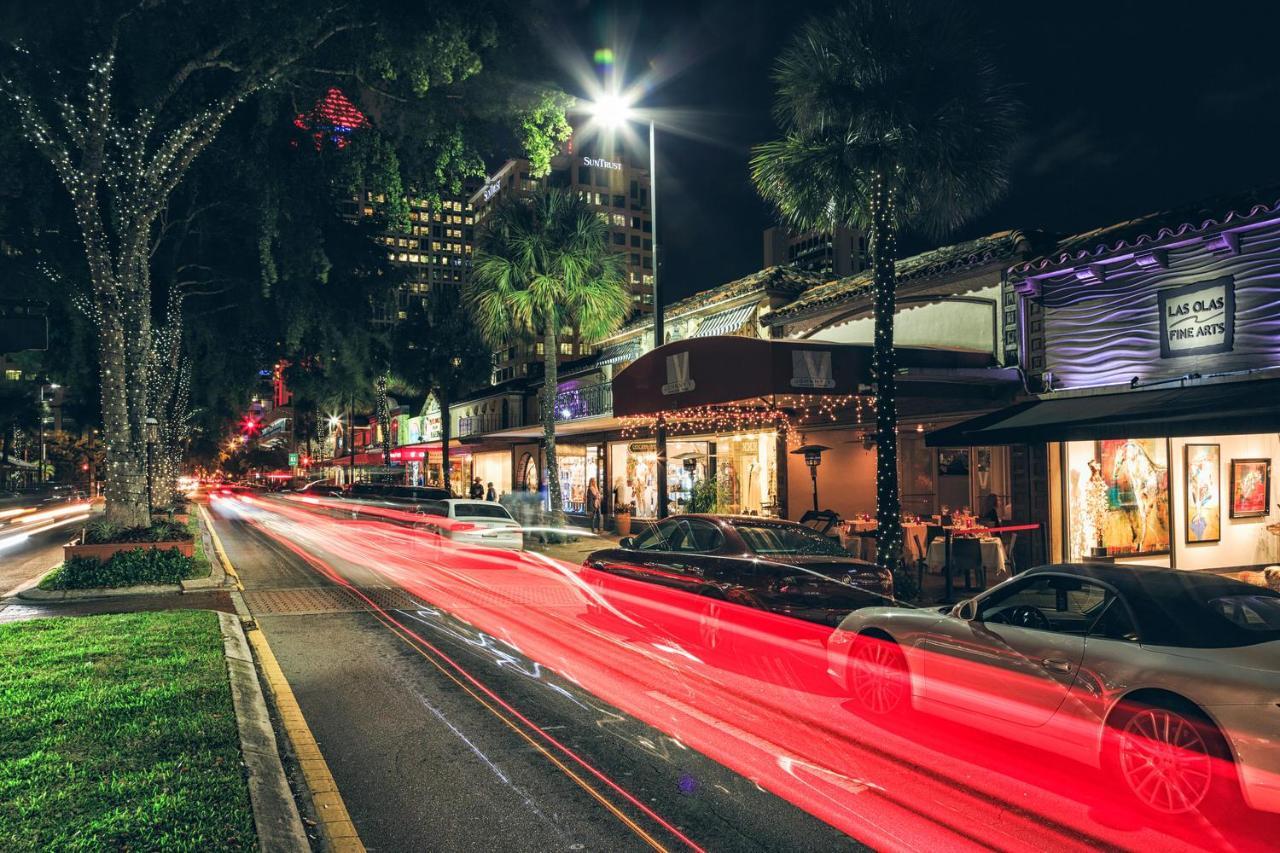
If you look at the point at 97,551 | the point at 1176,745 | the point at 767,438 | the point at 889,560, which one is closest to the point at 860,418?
the point at 767,438

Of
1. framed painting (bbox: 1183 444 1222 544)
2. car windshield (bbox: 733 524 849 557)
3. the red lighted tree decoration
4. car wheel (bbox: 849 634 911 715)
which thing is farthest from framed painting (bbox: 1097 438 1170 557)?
the red lighted tree decoration

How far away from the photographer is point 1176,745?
5078 millimetres

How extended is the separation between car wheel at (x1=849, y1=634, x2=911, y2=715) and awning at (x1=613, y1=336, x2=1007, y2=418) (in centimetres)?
728

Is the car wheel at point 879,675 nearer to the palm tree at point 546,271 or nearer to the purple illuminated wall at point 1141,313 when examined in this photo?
the purple illuminated wall at point 1141,313

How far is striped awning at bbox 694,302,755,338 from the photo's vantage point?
2402 centimetres

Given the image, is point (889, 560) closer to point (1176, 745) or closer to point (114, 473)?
point (1176, 745)

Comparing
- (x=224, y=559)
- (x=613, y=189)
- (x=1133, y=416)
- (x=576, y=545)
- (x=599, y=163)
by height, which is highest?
(x=599, y=163)

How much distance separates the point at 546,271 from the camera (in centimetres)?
2425

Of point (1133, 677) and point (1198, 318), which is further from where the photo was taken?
point (1198, 318)

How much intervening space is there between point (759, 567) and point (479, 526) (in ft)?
38.7

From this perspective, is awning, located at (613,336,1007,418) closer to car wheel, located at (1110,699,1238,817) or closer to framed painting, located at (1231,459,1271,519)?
framed painting, located at (1231,459,1271,519)

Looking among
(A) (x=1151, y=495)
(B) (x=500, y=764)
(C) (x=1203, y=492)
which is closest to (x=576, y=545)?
(A) (x=1151, y=495)

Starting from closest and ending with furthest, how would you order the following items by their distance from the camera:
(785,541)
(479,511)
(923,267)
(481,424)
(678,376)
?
(785,541) → (678,376) → (923,267) → (479,511) → (481,424)

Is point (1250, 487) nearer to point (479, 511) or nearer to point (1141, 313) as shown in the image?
point (1141, 313)
